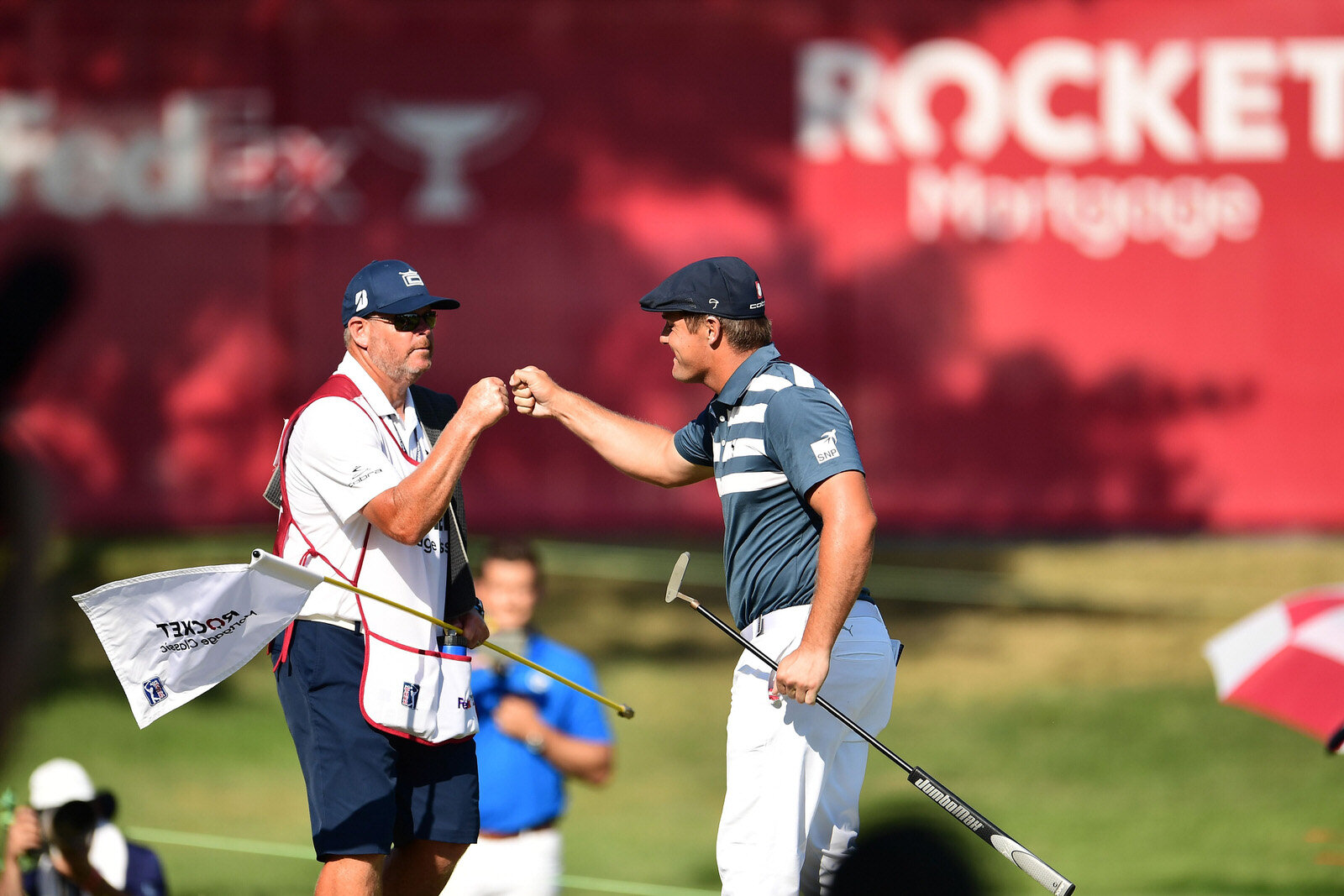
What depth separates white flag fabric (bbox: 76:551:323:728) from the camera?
438 cm

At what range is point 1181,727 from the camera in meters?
10.2

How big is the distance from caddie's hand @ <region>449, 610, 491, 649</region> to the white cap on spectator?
1.75m

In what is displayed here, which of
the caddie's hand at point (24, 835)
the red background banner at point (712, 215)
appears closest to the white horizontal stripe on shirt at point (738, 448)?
the caddie's hand at point (24, 835)

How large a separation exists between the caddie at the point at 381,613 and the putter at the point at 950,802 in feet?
2.17

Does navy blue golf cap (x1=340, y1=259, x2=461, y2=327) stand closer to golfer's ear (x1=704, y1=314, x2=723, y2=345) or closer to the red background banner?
golfer's ear (x1=704, y1=314, x2=723, y2=345)

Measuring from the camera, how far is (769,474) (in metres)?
4.64

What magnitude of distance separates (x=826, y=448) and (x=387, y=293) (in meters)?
1.30

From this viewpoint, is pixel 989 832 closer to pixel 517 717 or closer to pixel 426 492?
pixel 517 717

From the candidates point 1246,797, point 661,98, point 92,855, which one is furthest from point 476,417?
point 661,98

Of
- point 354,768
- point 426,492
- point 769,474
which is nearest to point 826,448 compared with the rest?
point 769,474

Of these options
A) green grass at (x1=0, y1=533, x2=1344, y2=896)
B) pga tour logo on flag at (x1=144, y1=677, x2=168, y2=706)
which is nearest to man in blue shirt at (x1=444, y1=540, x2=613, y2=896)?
pga tour logo on flag at (x1=144, y1=677, x2=168, y2=706)

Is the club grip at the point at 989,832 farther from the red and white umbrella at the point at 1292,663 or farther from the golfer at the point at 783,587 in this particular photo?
the red and white umbrella at the point at 1292,663

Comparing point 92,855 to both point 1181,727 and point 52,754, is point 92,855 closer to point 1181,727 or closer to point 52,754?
point 52,754

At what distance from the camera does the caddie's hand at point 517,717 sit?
5.42m
